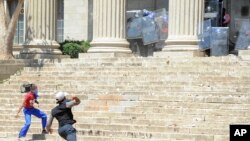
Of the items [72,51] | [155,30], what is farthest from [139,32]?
[72,51]

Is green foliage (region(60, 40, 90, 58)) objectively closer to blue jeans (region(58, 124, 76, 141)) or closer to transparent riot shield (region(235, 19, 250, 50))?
transparent riot shield (region(235, 19, 250, 50))

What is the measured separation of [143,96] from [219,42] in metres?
6.65

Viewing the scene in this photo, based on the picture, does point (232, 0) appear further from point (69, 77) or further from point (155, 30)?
point (69, 77)

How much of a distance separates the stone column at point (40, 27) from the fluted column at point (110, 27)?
83.7 inches

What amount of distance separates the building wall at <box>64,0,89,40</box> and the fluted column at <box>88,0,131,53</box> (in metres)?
8.05

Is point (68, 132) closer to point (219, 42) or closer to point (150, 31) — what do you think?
point (219, 42)

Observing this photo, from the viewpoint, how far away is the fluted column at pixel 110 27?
70.1 feet

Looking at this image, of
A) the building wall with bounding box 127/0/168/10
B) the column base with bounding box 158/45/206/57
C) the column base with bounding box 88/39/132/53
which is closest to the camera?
the column base with bounding box 158/45/206/57

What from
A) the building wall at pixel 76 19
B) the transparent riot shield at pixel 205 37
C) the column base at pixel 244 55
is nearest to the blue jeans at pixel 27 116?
the column base at pixel 244 55

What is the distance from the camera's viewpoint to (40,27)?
22750 millimetres

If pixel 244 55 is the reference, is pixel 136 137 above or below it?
below

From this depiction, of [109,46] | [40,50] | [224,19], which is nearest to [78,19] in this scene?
[40,50]

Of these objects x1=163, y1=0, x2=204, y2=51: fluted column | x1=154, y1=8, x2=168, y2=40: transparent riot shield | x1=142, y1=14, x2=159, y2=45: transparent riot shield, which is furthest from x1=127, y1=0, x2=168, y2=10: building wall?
x1=163, y1=0, x2=204, y2=51: fluted column

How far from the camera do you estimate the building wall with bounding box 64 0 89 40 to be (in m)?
29.7
